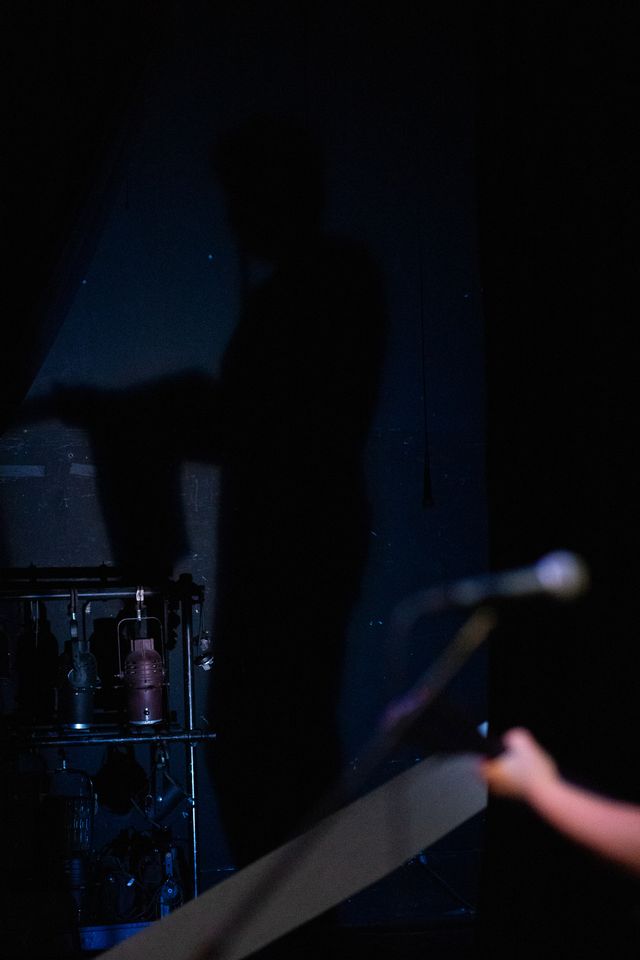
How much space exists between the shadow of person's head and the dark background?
0.06 metres

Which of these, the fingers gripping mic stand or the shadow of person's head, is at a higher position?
the shadow of person's head

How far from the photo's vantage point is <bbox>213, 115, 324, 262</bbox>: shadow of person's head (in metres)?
3.52

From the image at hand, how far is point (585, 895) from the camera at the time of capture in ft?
5.47

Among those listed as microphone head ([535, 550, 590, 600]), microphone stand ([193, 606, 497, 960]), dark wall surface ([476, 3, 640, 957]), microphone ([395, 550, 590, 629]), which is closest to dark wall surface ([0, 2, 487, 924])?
dark wall surface ([476, 3, 640, 957])

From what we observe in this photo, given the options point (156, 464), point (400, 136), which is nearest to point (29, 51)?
point (156, 464)

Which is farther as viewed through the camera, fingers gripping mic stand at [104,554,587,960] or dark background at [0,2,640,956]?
dark background at [0,2,640,956]

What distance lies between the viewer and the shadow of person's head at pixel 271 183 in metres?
3.52

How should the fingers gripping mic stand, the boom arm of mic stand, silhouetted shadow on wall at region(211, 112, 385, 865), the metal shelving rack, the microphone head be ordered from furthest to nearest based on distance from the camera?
silhouetted shadow on wall at region(211, 112, 385, 865), the metal shelving rack, the boom arm of mic stand, the fingers gripping mic stand, the microphone head

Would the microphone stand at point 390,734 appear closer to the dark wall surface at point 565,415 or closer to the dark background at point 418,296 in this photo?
the dark background at point 418,296

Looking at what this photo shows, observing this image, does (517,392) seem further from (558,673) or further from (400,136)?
(400,136)

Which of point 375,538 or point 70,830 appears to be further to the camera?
point 375,538

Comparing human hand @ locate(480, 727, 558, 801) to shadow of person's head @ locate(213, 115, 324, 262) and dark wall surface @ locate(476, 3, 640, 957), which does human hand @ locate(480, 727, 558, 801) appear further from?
shadow of person's head @ locate(213, 115, 324, 262)

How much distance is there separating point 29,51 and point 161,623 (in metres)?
1.98

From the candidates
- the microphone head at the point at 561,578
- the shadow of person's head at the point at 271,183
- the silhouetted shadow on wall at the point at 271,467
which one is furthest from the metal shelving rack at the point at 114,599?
the microphone head at the point at 561,578
